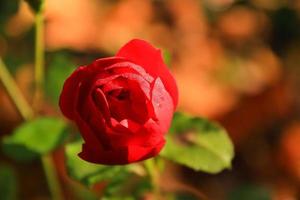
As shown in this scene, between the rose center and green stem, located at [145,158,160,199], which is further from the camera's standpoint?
green stem, located at [145,158,160,199]

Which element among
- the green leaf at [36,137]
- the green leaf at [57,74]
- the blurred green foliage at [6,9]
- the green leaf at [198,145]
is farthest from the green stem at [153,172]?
the blurred green foliage at [6,9]

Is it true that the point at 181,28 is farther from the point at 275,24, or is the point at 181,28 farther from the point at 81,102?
the point at 81,102

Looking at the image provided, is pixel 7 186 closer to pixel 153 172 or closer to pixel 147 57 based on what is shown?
pixel 153 172

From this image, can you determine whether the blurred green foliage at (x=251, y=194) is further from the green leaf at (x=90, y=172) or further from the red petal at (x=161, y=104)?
the red petal at (x=161, y=104)

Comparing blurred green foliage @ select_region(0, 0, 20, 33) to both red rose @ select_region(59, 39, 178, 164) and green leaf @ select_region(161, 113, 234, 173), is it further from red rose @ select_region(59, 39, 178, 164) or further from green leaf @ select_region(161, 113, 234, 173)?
red rose @ select_region(59, 39, 178, 164)

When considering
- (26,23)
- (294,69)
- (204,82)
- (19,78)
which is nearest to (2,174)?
(19,78)

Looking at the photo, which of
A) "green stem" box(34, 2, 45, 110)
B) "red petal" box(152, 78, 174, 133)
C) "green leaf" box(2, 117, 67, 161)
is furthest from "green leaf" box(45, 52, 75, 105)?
"red petal" box(152, 78, 174, 133)

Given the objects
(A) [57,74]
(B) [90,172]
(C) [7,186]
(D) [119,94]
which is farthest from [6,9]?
(D) [119,94]

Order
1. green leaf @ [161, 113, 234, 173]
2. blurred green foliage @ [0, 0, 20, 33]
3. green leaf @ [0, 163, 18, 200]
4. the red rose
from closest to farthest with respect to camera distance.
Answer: the red rose < green leaf @ [161, 113, 234, 173] < green leaf @ [0, 163, 18, 200] < blurred green foliage @ [0, 0, 20, 33]
